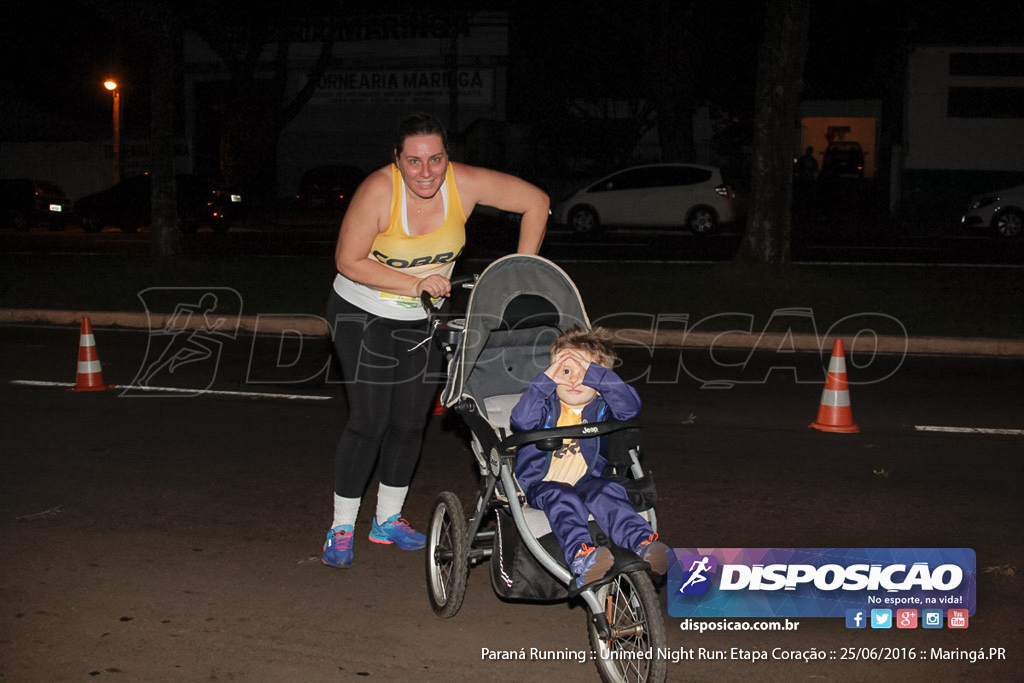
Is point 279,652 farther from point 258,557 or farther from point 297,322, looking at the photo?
point 297,322

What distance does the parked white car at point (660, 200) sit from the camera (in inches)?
1035

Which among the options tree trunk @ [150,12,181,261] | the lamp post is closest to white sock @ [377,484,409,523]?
tree trunk @ [150,12,181,261]

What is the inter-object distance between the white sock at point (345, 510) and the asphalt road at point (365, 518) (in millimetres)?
251

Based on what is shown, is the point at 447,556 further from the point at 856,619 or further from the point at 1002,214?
the point at 1002,214

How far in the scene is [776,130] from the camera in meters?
14.8

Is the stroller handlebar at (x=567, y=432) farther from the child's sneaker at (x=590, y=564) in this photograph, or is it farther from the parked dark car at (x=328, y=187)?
the parked dark car at (x=328, y=187)

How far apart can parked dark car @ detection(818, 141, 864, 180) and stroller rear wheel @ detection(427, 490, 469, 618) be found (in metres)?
32.6

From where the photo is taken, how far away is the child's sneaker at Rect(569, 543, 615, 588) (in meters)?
3.86

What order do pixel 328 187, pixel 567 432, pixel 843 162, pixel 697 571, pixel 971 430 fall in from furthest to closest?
pixel 843 162
pixel 328 187
pixel 971 430
pixel 697 571
pixel 567 432

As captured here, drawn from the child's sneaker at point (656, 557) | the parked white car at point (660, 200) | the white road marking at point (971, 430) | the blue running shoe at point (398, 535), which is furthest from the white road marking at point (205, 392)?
the parked white car at point (660, 200)

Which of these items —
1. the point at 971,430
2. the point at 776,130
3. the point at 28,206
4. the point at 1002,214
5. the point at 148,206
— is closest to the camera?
the point at 971,430

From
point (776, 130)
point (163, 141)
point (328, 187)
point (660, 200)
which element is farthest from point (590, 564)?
point (328, 187)

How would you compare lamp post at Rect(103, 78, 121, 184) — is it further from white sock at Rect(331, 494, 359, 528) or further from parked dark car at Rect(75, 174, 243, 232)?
white sock at Rect(331, 494, 359, 528)

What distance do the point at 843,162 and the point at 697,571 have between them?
3666 cm
